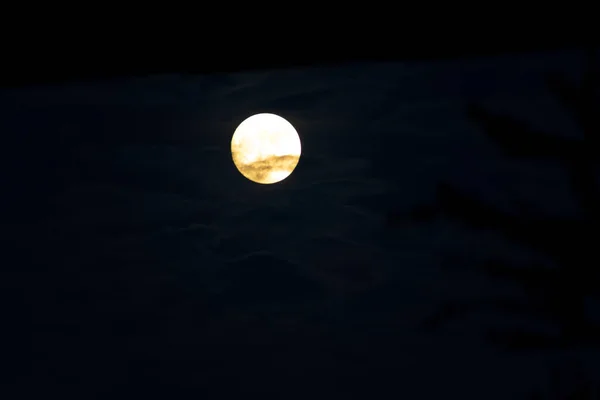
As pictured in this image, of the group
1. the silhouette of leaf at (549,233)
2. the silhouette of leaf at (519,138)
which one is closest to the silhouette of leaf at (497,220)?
the silhouette of leaf at (549,233)

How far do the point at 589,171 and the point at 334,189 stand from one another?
1015 mm

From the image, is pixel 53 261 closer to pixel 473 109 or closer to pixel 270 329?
pixel 270 329

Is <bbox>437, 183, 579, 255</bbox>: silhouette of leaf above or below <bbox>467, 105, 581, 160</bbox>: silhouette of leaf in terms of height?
below

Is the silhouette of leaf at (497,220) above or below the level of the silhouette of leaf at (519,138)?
below

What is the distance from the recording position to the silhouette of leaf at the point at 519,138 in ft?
6.91

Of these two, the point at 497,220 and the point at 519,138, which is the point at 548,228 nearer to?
the point at 497,220

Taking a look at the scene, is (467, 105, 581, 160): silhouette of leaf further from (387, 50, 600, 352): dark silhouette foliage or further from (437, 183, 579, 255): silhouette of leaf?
(437, 183, 579, 255): silhouette of leaf

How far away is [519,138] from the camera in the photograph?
7.25 ft

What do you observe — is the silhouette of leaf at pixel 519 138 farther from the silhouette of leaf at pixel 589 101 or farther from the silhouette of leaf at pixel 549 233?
the silhouette of leaf at pixel 589 101

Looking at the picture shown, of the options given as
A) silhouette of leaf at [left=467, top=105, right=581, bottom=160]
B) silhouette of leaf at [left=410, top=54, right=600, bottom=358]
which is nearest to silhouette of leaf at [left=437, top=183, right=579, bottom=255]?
silhouette of leaf at [left=410, top=54, right=600, bottom=358]

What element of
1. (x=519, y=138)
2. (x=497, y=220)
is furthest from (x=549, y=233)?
(x=519, y=138)

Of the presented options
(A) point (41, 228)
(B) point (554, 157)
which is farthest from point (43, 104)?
(B) point (554, 157)

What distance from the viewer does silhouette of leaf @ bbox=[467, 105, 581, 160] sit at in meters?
2.11

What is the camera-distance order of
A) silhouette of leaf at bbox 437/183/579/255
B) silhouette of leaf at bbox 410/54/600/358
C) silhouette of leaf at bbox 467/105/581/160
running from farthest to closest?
silhouette of leaf at bbox 467/105/581/160 → silhouette of leaf at bbox 437/183/579/255 → silhouette of leaf at bbox 410/54/600/358
